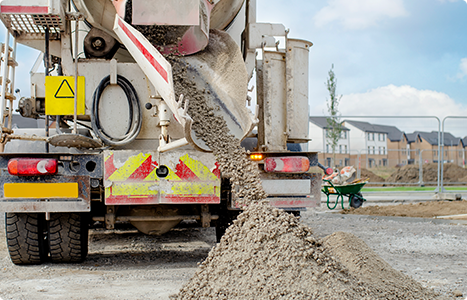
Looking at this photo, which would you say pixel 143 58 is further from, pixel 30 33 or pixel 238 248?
pixel 238 248

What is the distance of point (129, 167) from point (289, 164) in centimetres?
132

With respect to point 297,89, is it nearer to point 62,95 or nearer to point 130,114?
point 130,114

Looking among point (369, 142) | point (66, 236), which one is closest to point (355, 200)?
point (66, 236)

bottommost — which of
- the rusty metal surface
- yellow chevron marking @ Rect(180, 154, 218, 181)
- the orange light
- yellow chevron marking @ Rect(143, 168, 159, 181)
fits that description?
the rusty metal surface

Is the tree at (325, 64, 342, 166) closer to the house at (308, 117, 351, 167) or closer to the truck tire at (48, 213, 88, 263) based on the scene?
the house at (308, 117, 351, 167)

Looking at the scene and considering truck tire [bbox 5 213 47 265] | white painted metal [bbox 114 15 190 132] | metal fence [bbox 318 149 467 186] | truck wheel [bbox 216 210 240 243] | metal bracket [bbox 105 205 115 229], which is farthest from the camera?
metal fence [bbox 318 149 467 186]

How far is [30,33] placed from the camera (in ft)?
13.6

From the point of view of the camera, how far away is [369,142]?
729 inches

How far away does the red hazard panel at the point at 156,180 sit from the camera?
11.9 ft

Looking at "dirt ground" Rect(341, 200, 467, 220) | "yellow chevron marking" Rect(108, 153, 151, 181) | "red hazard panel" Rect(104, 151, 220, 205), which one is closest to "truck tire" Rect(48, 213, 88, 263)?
"red hazard panel" Rect(104, 151, 220, 205)

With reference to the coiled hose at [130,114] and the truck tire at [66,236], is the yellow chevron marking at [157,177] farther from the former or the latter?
the truck tire at [66,236]

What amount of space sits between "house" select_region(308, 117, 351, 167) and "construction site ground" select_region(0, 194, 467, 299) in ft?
24.8

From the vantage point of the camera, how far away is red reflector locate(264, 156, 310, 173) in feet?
12.4

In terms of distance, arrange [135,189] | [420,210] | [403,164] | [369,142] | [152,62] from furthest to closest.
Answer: [403,164]
[369,142]
[420,210]
[135,189]
[152,62]
